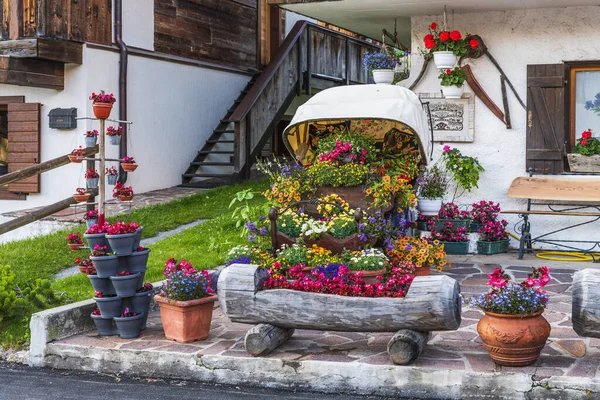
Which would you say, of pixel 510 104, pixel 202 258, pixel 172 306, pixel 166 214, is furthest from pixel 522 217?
pixel 172 306

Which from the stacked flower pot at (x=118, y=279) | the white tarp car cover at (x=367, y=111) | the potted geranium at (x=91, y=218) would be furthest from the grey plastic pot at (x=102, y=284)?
the white tarp car cover at (x=367, y=111)

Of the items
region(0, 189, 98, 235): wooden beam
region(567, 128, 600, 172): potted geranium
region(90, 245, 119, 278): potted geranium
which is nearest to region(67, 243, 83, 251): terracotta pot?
region(90, 245, 119, 278): potted geranium

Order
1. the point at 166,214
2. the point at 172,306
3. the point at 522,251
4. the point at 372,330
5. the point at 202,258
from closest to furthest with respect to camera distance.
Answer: the point at 372,330 < the point at 172,306 < the point at 202,258 < the point at 522,251 < the point at 166,214

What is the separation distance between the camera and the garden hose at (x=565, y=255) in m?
10.5

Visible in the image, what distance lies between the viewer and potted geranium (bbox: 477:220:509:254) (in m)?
10.9

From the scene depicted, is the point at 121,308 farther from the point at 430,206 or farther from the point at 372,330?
the point at 430,206

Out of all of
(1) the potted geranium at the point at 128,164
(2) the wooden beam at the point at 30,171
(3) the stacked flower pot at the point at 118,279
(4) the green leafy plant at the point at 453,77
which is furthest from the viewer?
(4) the green leafy plant at the point at 453,77

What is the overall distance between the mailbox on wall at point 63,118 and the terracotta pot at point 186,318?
7.11 meters

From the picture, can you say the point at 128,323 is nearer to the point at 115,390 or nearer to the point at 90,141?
the point at 115,390

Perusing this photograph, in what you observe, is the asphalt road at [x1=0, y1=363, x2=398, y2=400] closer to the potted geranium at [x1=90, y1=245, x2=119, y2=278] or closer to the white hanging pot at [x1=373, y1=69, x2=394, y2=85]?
the potted geranium at [x1=90, y1=245, x2=119, y2=278]

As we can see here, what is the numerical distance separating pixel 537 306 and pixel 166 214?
7.78m

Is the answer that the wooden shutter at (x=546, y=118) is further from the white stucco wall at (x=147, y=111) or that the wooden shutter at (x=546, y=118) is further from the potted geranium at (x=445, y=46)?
the white stucco wall at (x=147, y=111)

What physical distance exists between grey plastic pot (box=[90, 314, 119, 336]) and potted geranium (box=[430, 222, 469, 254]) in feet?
17.3

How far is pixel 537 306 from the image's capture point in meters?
5.70
